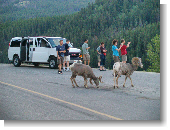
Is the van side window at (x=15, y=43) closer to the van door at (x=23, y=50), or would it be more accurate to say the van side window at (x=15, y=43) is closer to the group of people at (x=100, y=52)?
the van door at (x=23, y=50)

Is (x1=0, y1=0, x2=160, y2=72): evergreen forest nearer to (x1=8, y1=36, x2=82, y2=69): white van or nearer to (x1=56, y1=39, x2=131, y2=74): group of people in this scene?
(x1=8, y1=36, x2=82, y2=69): white van

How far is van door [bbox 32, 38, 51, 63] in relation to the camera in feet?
67.5

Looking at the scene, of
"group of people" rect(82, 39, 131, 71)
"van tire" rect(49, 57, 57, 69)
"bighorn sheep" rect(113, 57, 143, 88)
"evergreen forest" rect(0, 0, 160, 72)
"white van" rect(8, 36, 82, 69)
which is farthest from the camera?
"evergreen forest" rect(0, 0, 160, 72)

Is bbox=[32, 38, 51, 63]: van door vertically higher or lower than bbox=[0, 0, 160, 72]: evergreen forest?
lower

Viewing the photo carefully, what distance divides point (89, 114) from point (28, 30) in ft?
419

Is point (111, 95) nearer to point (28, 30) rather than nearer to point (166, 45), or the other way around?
point (166, 45)

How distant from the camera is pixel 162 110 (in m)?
6.54

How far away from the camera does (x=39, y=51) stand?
20844 mm

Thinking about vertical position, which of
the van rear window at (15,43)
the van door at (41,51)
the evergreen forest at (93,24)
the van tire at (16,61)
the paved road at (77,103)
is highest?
the evergreen forest at (93,24)

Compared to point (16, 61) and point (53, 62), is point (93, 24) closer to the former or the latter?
point (16, 61)

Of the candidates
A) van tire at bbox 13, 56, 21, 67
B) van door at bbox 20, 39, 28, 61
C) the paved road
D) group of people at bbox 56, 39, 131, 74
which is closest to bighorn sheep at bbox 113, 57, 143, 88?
the paved road

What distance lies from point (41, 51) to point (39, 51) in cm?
16

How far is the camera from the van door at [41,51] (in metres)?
20.6

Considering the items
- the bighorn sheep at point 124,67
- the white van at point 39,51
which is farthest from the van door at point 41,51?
the bighorn sheep at point 124,67
